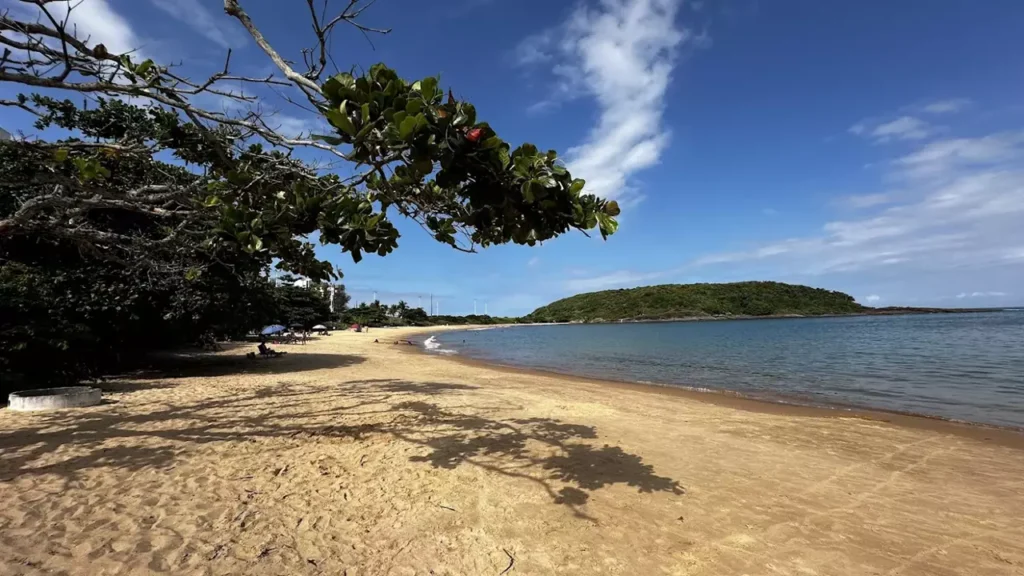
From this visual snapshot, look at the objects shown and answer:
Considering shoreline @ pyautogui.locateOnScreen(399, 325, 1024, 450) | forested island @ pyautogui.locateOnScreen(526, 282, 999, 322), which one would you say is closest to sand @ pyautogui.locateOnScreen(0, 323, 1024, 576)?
shoreline @ pyautogui.locateOnScreen(399, 325, 1024, 450)

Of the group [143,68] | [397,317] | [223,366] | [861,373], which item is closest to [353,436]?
[143,68]

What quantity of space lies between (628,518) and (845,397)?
1120cm

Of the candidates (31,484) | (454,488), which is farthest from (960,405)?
(31,484)

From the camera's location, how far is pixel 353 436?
21.7ft

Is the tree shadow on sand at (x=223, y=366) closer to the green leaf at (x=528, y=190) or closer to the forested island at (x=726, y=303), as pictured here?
the green leaf at (x=528, y=190)

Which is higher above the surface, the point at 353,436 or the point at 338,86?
the point at 338,86

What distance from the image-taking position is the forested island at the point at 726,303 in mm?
103375

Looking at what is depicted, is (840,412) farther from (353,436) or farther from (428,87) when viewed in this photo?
(428,87)

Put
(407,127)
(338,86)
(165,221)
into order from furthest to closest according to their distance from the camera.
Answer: (165,221) → (338,86) → (407,127)

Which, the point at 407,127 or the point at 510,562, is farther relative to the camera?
the point at 510,562

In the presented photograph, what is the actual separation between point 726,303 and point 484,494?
10842 cm

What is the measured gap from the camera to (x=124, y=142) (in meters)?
5.56

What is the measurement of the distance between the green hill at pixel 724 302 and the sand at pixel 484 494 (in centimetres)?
10062

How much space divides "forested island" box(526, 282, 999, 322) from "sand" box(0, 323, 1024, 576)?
10059 cm
